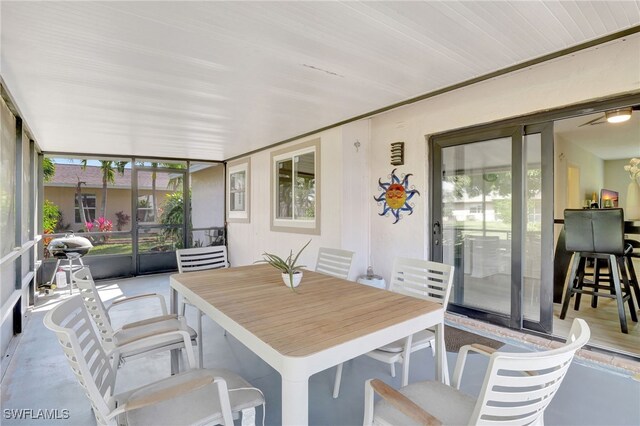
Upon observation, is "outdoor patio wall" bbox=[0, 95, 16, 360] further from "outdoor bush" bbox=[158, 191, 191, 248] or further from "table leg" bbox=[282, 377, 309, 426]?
"outdoor bush" bbox=[158, 191, 191, 248]

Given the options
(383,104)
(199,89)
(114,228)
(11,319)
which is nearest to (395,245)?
(383,104)

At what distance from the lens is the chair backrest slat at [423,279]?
2168 mm

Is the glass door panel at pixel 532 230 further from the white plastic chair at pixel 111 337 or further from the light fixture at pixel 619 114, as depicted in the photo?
the white plastic chair at pixel 111 337

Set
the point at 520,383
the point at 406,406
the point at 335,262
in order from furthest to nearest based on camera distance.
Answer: the point at 335,262 → the point at 406,406 → the point at 520,383

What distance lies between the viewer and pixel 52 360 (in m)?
2.75

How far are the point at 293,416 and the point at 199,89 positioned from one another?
2776 mm

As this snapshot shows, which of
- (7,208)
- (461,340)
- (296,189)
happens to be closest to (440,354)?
(461,340)

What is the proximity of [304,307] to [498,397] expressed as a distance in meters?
1.01

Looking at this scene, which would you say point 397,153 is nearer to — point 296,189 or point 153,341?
point 296,189

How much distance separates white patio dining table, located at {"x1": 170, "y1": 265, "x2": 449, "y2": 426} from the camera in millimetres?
1179

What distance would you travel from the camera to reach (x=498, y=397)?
1.01m

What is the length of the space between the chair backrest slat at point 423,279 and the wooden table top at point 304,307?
0.35m

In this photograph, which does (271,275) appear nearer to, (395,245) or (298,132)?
(395,245)

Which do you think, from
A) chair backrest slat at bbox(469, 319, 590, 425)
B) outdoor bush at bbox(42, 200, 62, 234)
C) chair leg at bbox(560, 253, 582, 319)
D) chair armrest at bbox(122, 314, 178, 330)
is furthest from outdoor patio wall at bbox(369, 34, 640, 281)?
outdoor bush at bbox(42, 200, 62, 234)
